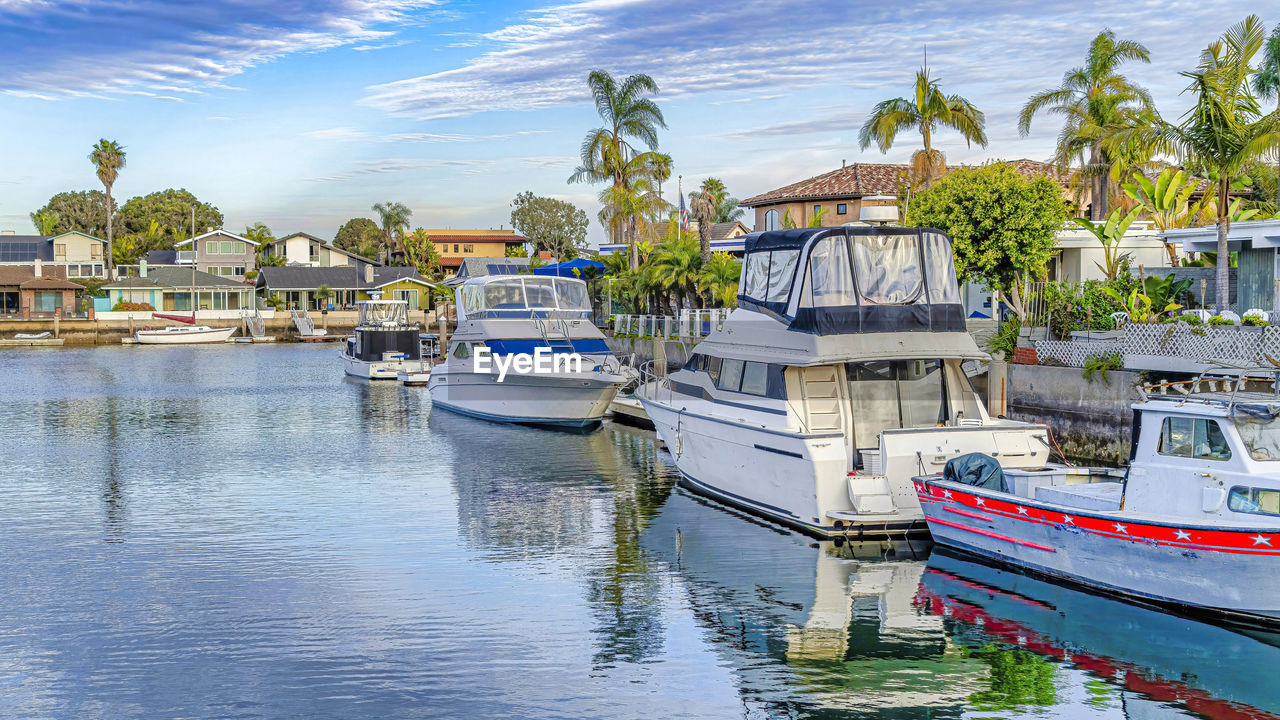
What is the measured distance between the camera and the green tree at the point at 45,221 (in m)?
142

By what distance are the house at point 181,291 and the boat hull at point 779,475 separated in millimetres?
84523

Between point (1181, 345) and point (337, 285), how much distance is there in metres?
88.9

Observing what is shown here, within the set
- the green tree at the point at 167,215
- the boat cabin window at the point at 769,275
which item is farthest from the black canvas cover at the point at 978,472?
the green tree at the point at 167,215

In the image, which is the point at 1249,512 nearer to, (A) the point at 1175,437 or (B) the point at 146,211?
(A) the point at 1175,437

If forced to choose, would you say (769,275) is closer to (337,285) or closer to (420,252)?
(337,285)

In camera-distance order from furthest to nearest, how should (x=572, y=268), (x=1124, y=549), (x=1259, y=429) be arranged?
(x=572, y=268) → (x=1124, y=549) → (x=1259, y=429)

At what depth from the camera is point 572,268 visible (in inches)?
2256

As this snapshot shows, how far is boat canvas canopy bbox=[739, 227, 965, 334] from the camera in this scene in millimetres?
19328

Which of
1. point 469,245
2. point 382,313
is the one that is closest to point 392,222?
point 469,245

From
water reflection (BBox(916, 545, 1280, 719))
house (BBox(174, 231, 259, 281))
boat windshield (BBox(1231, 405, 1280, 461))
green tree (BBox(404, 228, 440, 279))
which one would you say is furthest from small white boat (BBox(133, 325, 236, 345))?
boat windshield (BBox(1231, 405, 1280, 461))

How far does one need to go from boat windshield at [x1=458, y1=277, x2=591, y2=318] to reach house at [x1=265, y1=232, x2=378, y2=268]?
7889cm

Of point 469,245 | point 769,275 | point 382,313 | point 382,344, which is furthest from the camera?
point 469,245

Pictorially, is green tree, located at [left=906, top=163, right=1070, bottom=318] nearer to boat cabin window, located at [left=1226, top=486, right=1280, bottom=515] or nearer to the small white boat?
boat cabin window, located at [left=1226, top=486, right=1280, bottom=515]

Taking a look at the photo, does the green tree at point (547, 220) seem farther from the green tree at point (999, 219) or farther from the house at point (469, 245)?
the green tree at point (999, 219)
